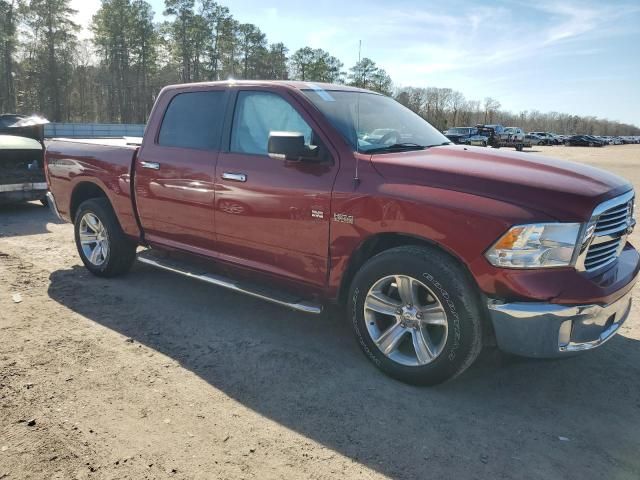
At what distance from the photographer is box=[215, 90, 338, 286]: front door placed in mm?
3625

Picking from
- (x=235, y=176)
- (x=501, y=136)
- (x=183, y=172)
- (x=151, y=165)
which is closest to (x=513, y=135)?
(x=501, y=136)

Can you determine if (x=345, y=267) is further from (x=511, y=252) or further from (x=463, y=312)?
(x=511, y=252)

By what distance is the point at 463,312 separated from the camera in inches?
119

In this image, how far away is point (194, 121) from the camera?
4590 millimetres

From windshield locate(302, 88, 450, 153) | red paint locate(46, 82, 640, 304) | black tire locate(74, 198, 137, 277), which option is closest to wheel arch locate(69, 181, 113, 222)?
black tire locate(74, 198, 137, 277)

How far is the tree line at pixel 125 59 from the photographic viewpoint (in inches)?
2085

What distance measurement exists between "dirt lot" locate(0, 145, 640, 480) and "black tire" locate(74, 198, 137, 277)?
2.62 feet

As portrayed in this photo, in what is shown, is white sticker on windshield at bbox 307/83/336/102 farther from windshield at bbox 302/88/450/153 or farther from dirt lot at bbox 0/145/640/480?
dirt lot at bbox 0/145/640/480

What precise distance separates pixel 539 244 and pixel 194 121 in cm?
314

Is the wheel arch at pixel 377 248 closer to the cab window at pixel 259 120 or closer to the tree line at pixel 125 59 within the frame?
the cab window at pixel 259 120

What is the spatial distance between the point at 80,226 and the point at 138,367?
268 centimetres

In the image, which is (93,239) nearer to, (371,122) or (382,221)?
(371,122)

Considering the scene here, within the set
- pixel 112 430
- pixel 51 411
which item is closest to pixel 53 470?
pixel 112 430

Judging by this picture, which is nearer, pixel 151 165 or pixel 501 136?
pixel 151 165
